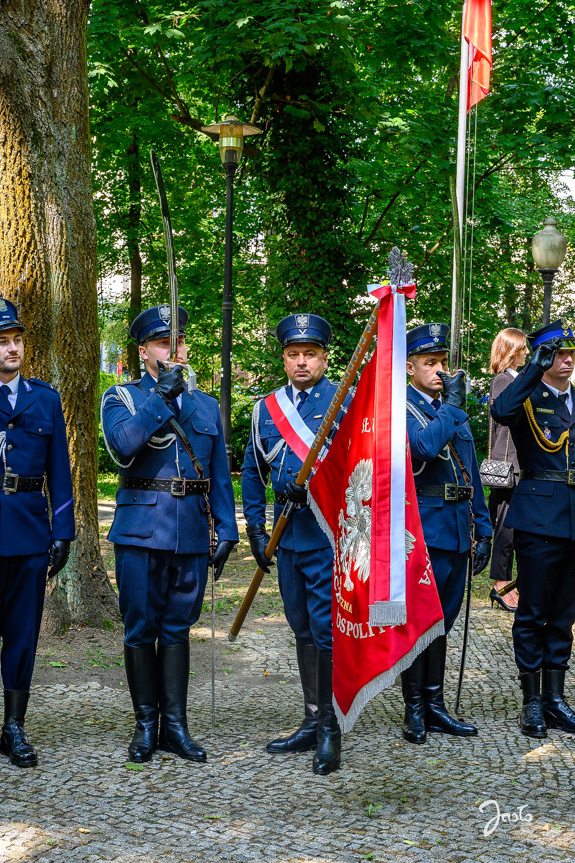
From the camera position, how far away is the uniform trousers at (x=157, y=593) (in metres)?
4.71

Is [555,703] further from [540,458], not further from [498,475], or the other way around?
[498,475]

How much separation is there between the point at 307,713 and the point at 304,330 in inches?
76.1

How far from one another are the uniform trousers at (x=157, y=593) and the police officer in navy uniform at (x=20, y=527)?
34cm

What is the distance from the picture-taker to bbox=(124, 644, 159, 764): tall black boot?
4727 millimetres

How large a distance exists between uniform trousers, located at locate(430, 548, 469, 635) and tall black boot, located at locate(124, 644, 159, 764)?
5.01 feet

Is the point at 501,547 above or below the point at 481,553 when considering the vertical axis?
below

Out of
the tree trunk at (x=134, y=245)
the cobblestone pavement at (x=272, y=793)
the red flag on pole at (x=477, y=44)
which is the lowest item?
the cobblestone pavement at (x=272, y=793)

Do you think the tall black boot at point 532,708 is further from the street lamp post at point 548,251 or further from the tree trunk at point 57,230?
the street lamp post at point 548,251

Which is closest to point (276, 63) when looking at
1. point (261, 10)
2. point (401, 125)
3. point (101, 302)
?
point (261, 10)

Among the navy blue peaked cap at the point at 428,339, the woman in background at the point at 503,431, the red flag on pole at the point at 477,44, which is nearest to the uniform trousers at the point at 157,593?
the navy blue peaked cap at the point at 428,339

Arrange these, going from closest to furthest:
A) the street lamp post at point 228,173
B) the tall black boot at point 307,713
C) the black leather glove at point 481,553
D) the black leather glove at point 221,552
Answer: the tall black boot at point 307,713 < the black leather glove at point 221,552 < the black leather glove at point 481,553 < the street lamp post at point 228,173

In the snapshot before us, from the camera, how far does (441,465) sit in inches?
205

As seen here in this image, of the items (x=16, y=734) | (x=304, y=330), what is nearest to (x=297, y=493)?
(x=304, y=330)

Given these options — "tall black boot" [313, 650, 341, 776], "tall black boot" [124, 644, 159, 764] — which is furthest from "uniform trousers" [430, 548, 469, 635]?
"tall black boot" [124, 644, 159, 764]
